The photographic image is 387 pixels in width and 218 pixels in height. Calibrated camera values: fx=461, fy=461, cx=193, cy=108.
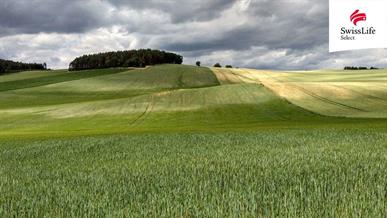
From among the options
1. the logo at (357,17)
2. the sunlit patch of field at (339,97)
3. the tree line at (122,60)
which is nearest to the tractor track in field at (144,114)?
the sunlit patch of field at (339,97)

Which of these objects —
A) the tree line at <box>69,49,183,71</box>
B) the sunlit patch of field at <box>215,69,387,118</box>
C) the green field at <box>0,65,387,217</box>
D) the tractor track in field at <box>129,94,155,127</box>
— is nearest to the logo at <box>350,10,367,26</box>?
the sunlit patch of field at <box>215,69,387,118</box>

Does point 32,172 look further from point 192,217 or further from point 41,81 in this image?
point 41,81

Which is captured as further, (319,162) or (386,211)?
(319,162)

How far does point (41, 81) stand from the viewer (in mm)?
148875

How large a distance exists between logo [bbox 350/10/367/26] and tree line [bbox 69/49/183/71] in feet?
366

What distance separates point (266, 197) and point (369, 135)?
27.0 metres

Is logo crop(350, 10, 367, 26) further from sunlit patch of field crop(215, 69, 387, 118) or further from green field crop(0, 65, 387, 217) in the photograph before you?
green field crop(0, 65, 387, 217)

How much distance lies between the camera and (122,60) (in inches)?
7318

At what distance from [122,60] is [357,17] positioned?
123 metres

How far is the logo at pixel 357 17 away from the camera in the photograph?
244ft

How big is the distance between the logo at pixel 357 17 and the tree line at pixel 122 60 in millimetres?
111476

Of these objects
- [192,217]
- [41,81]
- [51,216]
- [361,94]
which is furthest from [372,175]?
[41,81]

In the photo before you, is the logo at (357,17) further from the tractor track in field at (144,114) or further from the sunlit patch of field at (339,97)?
the tractor track in field at (144,114)

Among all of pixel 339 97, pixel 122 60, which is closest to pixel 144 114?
pixel 339 97
